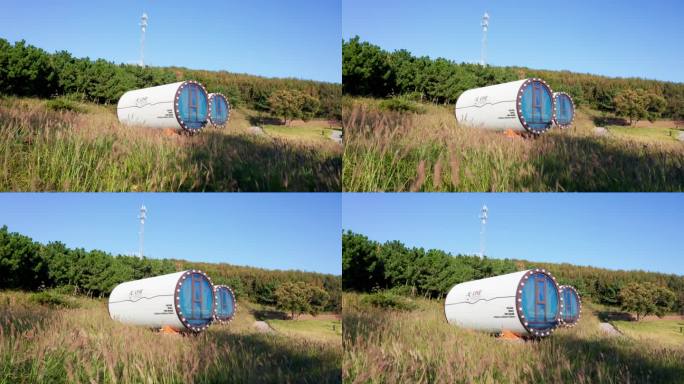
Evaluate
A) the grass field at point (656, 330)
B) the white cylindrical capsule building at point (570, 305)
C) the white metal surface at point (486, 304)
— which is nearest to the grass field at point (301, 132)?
the white metal surface at point (486, 304)

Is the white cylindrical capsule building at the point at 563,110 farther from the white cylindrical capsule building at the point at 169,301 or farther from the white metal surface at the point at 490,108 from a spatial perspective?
the white cylindrical capsule building at the point at 169,301

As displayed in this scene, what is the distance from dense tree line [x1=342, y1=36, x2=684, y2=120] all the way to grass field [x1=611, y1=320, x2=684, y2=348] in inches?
157

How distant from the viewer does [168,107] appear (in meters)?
10.8

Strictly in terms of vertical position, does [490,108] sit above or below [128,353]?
above

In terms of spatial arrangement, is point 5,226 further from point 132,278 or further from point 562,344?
point 562,344

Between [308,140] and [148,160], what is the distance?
124 inches

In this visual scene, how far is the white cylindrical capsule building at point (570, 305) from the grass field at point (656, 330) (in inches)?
45.4

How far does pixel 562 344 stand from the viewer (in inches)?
340

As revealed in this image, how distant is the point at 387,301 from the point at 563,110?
5.02 meters

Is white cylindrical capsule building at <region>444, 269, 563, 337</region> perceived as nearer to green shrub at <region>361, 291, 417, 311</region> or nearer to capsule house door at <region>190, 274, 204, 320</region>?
green shrub at <region>361, 291, 417, 311</region>

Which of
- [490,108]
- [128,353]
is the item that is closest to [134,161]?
[128,353]

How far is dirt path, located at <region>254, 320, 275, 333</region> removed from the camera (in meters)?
10.0

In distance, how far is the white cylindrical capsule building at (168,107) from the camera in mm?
10391

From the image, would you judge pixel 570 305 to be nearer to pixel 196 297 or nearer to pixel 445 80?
pixel 445 80
